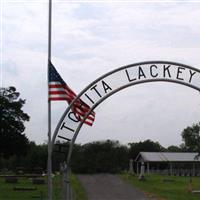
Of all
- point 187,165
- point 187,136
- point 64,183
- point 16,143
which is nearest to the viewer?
point 64,183

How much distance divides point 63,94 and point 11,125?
45.6 metres

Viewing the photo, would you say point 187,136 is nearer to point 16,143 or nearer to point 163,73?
point 16,143

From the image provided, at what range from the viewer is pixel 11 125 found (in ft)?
199

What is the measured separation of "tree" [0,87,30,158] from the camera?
59.6 meters

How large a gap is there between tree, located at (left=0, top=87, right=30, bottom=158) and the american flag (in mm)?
43855

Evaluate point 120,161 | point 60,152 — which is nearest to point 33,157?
point 120,161

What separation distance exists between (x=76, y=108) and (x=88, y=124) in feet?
2.16

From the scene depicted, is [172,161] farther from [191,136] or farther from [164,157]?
[191,136]

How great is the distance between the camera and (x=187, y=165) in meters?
84.1

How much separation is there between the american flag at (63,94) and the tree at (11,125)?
43.9 meters

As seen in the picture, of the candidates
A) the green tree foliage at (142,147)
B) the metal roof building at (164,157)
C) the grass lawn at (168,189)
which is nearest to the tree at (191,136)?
the green tree foliage at (142,147)

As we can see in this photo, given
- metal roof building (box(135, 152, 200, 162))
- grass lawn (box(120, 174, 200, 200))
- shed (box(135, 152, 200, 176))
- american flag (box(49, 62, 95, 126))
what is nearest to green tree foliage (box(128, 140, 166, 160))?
shed (box(135, 152, 200, 176))

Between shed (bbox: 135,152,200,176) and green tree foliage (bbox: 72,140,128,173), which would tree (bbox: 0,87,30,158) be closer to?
green tree foliage (bbox: 72,140,128,173)

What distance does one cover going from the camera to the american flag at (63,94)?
15648 mm
